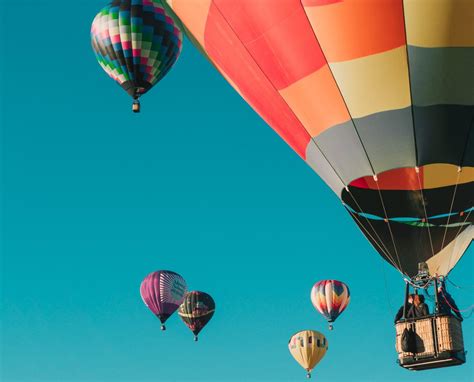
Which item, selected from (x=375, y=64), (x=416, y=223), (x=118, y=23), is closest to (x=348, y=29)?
(x=375, y=64)

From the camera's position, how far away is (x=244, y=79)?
15438 millimetres

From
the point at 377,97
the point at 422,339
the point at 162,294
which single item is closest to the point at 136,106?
the point at 162,294

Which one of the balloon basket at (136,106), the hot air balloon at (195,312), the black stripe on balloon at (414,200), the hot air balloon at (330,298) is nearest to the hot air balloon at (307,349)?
the hot air balloon at (330,298)

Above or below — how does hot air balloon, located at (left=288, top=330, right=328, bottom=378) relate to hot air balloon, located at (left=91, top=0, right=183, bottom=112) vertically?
below

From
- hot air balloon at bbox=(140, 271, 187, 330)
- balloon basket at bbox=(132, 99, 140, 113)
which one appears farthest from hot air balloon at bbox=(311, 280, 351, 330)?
balloon basket at bbox=(132, 99, 140, 113)

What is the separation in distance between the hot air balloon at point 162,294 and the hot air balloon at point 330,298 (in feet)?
11.1

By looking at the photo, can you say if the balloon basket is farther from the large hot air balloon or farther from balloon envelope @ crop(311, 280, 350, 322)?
the large hot air balloon

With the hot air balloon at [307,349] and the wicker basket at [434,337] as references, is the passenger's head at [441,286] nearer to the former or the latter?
the wicker basket at [434,337]

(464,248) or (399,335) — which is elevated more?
(464,248)

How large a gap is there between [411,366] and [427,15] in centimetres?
408

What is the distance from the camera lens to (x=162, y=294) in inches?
1151

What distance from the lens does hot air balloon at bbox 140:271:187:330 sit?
2922cm

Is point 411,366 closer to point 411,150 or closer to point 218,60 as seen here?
point 411,150

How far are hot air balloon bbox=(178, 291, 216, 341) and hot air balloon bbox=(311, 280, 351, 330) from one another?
285cm
